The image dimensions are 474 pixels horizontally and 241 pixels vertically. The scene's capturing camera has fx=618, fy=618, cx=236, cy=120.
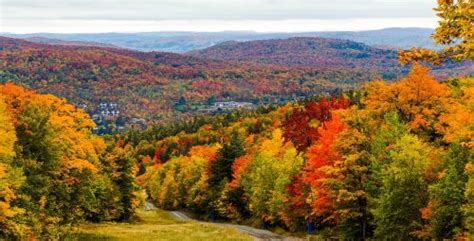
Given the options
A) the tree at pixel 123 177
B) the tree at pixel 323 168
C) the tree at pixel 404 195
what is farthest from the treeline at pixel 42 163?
the tree at pixel 404 195

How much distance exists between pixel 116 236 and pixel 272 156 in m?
23.8

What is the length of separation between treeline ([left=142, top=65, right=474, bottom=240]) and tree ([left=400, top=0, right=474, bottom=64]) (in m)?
9.19

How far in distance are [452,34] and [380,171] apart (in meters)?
35.9

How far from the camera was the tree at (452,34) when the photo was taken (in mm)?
14424

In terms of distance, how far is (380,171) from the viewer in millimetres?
49938

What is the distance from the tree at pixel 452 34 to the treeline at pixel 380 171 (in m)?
9.19

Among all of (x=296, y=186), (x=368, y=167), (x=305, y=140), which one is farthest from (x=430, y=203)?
(x=305, y=140)

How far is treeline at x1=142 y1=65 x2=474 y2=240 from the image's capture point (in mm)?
40662

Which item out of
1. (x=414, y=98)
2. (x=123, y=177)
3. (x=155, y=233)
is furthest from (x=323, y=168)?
(x=123, y=177)

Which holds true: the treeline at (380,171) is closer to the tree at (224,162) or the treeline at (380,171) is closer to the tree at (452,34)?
the tree at (224,162)

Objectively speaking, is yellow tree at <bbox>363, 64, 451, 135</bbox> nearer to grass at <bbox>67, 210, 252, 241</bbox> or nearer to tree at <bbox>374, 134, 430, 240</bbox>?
tree at <bbox>374, 134, 430, 240</bbox>

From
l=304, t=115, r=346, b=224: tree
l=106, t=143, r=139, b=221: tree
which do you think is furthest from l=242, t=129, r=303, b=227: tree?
l=106, t=143, r=139, b=221: tree

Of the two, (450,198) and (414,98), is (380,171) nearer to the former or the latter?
(450,198)

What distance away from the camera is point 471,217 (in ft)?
118
